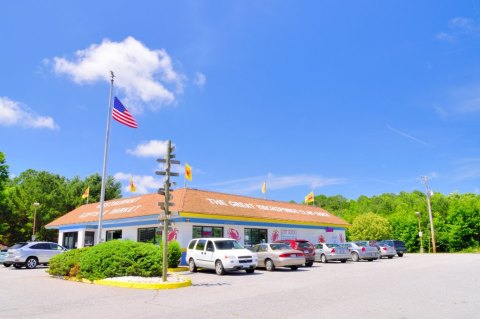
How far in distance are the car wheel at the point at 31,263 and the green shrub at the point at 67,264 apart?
7.81 m

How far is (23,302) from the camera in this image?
439 inches

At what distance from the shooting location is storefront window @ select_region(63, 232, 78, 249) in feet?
119

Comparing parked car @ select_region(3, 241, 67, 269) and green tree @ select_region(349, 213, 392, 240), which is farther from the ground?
green tree @ select_region(349, 213, 392, 240)

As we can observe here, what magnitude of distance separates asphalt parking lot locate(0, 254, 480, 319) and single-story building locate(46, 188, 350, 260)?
424 inches

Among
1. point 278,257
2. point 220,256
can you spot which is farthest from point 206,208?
point 220,256

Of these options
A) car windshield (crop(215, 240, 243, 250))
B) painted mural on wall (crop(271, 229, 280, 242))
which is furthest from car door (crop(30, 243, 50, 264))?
painted mural on wall (crop(271, 229, 280, 242))

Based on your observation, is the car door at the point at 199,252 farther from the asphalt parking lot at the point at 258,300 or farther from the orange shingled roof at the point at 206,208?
the asphalt parking lot at the point at 258,300

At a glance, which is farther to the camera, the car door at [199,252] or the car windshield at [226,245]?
the car door at [199,252]

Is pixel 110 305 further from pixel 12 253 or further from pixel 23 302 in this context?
pixel 12 253

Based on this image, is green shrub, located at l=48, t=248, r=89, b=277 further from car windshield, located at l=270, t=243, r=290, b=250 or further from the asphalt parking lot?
car windshield, located at l=270, t=243, r=290, b=250

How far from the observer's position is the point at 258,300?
11047 mm

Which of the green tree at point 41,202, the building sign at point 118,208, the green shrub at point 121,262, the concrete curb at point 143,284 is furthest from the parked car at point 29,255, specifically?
the green tree at point 41,202

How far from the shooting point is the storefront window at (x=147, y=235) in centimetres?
2825

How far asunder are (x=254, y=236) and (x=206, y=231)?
5133 mm
